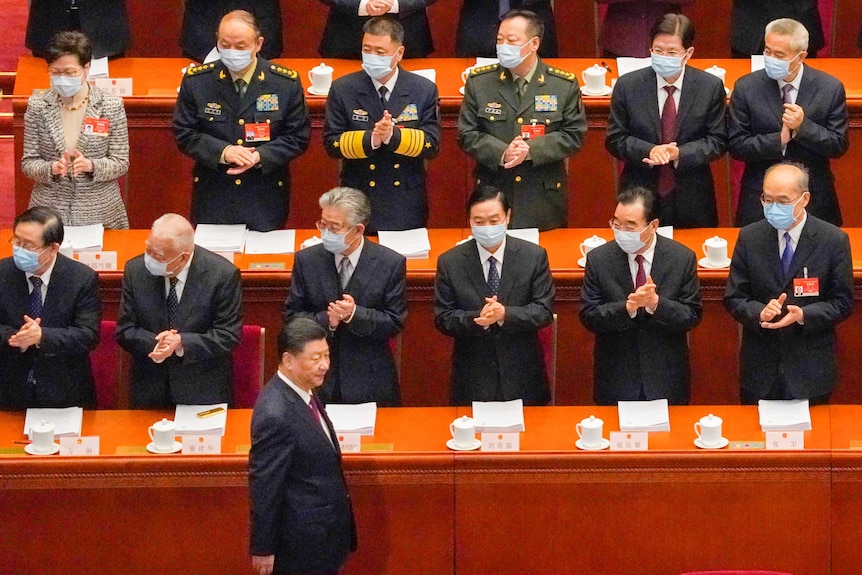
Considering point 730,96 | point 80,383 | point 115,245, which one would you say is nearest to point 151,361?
point 80,383

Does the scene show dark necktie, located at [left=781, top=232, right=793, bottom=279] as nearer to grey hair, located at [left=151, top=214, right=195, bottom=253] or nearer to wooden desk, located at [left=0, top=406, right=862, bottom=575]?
wooden desk, located at [left=0, top=406, right=862, bottom=575]

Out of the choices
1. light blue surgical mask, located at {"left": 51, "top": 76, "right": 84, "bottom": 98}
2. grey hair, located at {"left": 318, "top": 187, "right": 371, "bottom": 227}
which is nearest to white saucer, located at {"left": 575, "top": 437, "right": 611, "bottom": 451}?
grey hair, located at {"left": 318, "top": 187, "right": 371, "bottom": 227}

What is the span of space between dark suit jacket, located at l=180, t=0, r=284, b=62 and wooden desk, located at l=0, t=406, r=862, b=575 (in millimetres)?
2485

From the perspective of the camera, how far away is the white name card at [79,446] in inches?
218

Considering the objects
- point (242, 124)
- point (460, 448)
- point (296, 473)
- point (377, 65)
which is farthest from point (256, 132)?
point (296, 473)

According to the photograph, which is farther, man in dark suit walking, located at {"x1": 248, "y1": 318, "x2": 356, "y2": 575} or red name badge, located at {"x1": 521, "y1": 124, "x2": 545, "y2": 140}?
red name badge, located at {"x1": 521, "y1": 124, "x2": 545, "y2": 140}

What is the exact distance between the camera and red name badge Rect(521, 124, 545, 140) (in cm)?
667

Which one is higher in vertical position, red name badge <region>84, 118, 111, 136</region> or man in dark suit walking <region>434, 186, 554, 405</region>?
red name badge <region>84, 118, 111, 136</region>

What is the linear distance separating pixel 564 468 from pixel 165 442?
1.26 metres

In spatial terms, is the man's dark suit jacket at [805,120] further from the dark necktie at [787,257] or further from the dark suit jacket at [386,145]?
the dark suit jacket at [386,145]

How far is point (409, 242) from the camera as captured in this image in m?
6.63

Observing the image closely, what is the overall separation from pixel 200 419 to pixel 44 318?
0.67 meters

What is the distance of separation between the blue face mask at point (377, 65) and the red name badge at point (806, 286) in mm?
1770

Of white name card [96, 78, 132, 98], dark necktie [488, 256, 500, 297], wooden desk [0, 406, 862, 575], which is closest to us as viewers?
wooden desk [0, 406, 862, 575]
